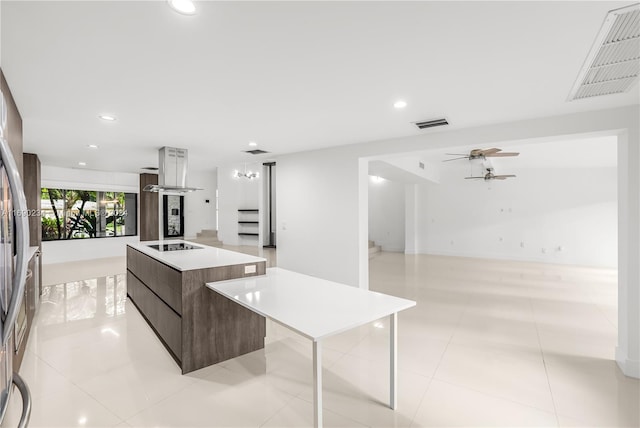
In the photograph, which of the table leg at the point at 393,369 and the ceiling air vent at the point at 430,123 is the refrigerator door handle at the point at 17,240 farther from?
the ceiling air vent at the point at 430,123

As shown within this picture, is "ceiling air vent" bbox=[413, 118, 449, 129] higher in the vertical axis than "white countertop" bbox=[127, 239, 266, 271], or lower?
higher

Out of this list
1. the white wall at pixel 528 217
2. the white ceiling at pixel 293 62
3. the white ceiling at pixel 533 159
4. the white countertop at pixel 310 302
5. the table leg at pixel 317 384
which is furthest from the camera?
the white wall at pixel 528 217

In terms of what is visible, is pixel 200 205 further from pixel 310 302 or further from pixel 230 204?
pixel 310 302

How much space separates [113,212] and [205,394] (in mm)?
8334

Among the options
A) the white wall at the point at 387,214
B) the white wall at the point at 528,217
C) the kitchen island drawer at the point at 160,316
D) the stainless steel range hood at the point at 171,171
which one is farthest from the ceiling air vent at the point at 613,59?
Answer: the white wall at the point at 387,214

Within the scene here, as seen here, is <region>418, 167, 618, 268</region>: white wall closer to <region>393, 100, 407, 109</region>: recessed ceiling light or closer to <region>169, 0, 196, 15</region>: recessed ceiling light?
<region>393, 100, 407, 109</region>: recessed ceiling light

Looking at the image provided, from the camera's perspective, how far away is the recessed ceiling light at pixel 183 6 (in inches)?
57.3

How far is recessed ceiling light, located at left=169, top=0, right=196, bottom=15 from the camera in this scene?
1.46m

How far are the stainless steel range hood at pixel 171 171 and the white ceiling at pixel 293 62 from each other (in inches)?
41.5

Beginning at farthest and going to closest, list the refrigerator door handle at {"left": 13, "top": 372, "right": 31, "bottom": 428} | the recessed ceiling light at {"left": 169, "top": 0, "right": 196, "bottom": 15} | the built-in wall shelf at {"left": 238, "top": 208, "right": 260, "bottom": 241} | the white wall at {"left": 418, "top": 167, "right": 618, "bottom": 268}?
the built-in wall shelf at {"left": 238, "top": 208, "right": 260, "bottom": 241} → the white wall at {"left": 418, "top": 167, "right": 618, "bottom": 268} → the recessed ceiling light at {"left": 169, "top": 0, "right": 196, "bottom": 15} → the refrigerator door handle at {"left": 13, "top": 372, "right": 31, "bottom": 428}

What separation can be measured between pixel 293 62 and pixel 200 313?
2167mm

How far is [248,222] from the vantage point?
406 inches

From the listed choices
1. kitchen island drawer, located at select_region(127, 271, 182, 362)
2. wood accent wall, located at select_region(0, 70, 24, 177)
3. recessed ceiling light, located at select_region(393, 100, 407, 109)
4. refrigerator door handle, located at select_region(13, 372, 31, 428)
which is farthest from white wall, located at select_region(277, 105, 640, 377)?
refrigerator door handle, located at select_region(13, 372, 31, 428)

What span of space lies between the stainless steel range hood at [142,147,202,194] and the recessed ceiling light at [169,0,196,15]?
3.59 meters
